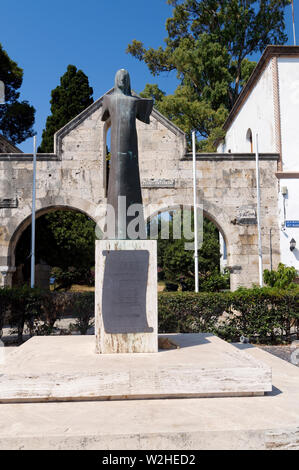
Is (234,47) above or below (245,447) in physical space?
above

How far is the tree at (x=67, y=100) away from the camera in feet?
59.3

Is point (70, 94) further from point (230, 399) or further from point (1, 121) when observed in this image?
point (230, 399)

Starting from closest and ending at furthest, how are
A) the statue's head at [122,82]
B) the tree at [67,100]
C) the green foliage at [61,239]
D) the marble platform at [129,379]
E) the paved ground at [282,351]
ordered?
the marble platform at [129,379] < the statue's head at [122,82] < the paved ground at [282,351] < the green foliage at [61,239] < the tree at [67,100]

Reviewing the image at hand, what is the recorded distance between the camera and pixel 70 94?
18.6 metres

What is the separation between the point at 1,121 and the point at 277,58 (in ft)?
58.4

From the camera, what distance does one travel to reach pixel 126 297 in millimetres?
4965

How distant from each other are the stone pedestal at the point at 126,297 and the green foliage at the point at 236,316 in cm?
374

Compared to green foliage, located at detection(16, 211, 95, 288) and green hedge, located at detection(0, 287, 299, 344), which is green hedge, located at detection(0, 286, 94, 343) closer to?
green hedge, located at detection(0, 287, 299, 344)

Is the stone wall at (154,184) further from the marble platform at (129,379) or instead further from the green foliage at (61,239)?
the marble platform at (129,379)

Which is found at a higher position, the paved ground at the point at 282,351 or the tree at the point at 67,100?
the tree at the point at 67,100

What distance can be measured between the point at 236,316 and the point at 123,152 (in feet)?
16.4

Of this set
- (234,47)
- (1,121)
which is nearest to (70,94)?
(1,121)

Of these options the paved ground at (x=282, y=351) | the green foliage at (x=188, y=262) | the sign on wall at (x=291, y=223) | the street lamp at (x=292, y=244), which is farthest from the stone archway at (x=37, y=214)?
the green foliage at (x=188, y=262)

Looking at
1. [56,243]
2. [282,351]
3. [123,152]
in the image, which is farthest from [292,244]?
Answer: [56,243]
